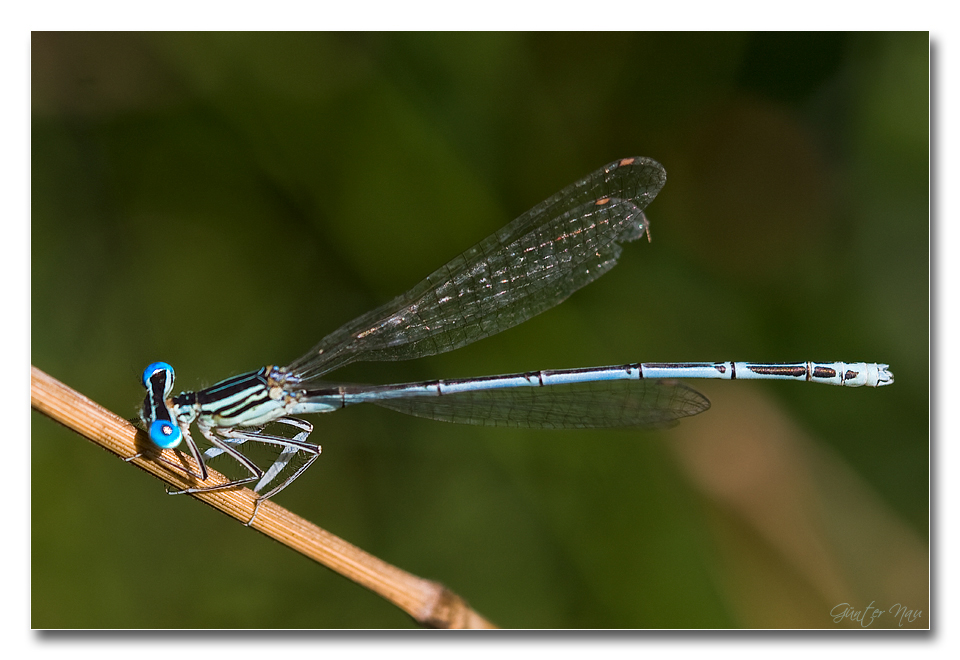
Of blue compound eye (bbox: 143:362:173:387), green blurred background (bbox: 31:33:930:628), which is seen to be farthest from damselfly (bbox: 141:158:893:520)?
green blurred background (bbox: 31:33:930:628)

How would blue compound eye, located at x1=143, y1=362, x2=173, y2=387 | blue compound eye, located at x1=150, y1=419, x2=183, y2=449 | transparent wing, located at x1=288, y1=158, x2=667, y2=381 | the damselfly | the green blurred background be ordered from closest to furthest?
1. blue compound eye, located at x1=150, y1=419, x2=183, y2=449
2. blue compound eye, located at x1=143, y1=362, x2=173, y2=387
3. the damselfly
4. transparent wing, located at x1=288, y1=158, x2=667, y2=381
5. the green blurred background

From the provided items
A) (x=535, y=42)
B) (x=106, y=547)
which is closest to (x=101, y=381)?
(x=106, y=547)

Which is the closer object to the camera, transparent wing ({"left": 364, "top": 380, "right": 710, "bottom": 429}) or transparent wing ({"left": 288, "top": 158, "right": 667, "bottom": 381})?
transparent wing ({"left": 364, "top": 380, "right": 710, "bottom": 429})

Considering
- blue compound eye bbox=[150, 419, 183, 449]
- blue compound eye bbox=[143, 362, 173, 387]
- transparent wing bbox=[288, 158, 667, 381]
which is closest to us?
blue compound eye bbox=[150, 419, 183, 449]

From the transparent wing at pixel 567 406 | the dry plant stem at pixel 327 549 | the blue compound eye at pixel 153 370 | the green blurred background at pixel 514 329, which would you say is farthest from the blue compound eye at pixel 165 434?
the green blurred background at pixel 514 329

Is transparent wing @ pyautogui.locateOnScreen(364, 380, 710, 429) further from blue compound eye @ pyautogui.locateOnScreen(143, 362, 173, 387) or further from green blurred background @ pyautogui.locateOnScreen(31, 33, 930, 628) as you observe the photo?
blue compound eye @ pyautogui.locateOnScreen(143, 362, 173, 387)

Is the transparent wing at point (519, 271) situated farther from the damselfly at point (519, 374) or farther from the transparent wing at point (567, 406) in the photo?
the transparent wing at point (567, 406)

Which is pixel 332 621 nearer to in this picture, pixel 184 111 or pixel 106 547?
pixel 106 547

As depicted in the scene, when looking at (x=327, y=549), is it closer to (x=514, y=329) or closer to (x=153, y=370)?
(x=153, y=370)
